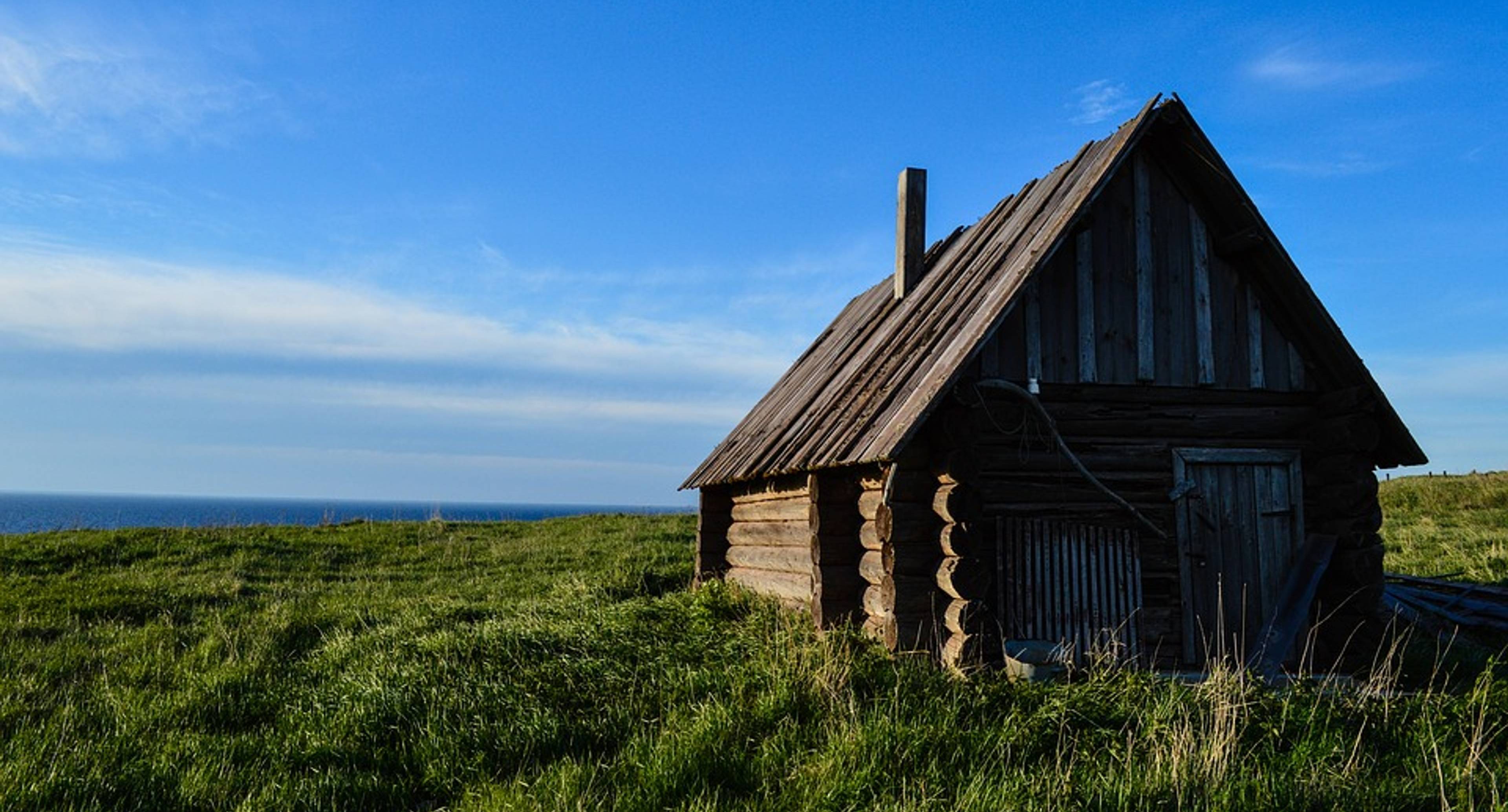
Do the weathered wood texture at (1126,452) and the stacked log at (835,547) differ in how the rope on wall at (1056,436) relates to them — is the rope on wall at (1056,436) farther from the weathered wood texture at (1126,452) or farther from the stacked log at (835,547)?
the stacked log at (835,547)

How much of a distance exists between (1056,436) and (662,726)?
14.6ft

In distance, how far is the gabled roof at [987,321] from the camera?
8.95m

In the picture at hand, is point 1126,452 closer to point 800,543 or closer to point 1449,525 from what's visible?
point 800,543

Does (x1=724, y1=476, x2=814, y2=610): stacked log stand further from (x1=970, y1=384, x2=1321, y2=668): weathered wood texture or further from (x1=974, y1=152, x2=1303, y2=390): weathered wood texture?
(x1=974, y1=152, x2=1303, y2=390): weathered wood texture

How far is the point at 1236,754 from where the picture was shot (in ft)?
21.0

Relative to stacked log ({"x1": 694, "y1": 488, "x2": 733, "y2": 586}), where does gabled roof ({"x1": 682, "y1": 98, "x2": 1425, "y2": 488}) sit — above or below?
above

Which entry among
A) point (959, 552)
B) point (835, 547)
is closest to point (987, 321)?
point (959, 552)

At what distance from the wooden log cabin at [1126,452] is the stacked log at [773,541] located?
0.09 metres

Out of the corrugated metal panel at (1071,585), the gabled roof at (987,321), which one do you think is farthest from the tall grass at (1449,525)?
the corrugated metal panel at (1071,585)

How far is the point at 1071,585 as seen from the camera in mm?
9312

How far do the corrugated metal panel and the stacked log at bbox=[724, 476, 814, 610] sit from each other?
1.95 m

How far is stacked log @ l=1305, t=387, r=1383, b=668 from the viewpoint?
394 inches

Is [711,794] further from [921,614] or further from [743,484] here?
[743,484]

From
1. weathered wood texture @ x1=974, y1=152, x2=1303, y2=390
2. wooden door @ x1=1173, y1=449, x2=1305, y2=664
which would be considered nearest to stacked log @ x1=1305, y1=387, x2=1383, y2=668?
wooden door @ x1=1173, y1=449, x2=1305, y2=664
